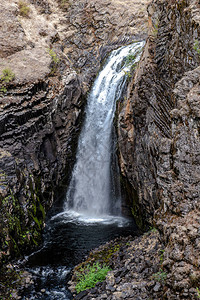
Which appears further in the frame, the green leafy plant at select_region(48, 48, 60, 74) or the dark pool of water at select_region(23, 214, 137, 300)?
the green leafy plant at select_region(48, 48, 60, 74)

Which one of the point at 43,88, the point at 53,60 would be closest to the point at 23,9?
the point at 53,60

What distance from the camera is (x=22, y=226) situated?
930cm

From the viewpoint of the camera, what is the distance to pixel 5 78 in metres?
10.9

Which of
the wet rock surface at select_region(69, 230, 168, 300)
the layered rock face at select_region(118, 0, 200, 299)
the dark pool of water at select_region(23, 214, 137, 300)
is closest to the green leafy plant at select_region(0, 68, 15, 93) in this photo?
the layered rock face at select_region(118, 0, 200, 299)

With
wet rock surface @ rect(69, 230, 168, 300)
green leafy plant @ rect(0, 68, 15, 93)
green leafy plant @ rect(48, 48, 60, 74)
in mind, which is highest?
green leafy plant @ rect(48, 48, 60, 74)

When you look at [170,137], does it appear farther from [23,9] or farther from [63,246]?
[23,9]

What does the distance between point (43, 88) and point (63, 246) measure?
695 centimetres

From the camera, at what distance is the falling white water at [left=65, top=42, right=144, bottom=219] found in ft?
39.6

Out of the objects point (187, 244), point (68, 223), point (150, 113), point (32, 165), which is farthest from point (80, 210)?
point (187, 244)

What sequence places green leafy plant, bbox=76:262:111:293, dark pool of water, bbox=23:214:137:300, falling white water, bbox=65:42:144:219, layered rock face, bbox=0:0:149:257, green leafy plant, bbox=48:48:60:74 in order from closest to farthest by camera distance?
green leafy plant, bbox=76:262:111:293 → dark pool of water, bbox=23:214:137:300 → layered rock face, bbox=0:0:149:257 → falling white water, bbox=65:42:144:219 → green leafy plant, bbox=48:48:60:74

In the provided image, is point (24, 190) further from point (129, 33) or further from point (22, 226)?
point (129, 33)

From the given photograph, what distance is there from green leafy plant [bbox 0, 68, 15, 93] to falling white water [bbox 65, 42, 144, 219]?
4.00 metres

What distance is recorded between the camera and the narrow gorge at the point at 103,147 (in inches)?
193

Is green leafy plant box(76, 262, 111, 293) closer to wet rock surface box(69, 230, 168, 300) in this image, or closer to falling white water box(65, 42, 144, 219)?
wet rock surface box(69, 230, 168, 300)
